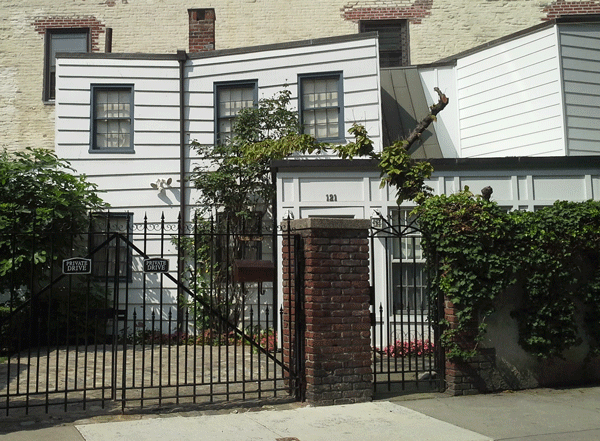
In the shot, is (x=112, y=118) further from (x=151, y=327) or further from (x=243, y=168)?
(x=151, y=327)

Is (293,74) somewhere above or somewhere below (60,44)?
below

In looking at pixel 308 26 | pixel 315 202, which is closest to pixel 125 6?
pixel 308 26

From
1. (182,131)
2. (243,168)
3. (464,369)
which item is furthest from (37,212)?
(464,369)

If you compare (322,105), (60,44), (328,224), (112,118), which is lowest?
(328,224)

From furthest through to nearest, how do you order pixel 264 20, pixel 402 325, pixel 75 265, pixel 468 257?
pixel 264 20 → pixel 402 325 → pixel 468 257 → pixel 75 265

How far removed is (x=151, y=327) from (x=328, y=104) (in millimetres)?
5986

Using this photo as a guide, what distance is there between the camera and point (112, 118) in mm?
A: 14508

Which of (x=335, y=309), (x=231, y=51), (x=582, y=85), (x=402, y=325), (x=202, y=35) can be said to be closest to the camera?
(x=335, y=309)

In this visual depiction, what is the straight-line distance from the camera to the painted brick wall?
1872 centimetres

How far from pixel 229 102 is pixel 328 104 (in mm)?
2252

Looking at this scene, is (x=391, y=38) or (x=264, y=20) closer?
(x=264, y=20)

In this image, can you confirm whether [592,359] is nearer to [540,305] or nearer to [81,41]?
[540,305]

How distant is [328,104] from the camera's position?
46.6 feet

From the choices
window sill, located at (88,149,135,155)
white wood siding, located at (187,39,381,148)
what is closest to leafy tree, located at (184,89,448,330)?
white wood siding, located at (187,39,381,148)
